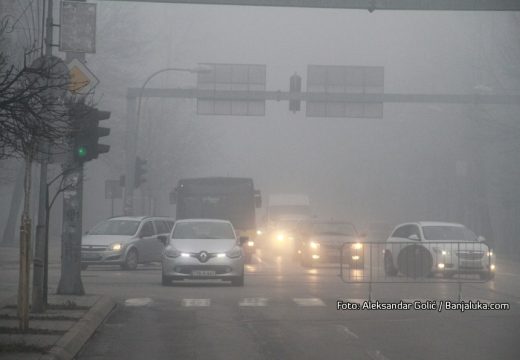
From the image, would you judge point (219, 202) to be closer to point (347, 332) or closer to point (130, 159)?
point (130, 159)

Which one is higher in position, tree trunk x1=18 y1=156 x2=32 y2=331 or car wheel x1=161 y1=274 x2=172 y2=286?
tree trunk x1=18 y1=156 x2=32 y2=331

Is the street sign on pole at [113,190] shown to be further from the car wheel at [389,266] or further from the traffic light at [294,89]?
the car wheel at [389,266]

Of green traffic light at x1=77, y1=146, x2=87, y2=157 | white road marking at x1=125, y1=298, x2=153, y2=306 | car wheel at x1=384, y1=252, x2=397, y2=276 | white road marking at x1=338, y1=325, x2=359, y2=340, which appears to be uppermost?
green traffic light at x1=77, y1=146, x2=87, y2=157

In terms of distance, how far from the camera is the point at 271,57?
13488cm

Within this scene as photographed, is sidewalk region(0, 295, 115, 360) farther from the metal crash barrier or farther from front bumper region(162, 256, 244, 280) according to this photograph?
the metal crash barrier

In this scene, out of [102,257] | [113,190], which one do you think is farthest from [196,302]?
[113,190]

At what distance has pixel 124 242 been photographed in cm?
3356

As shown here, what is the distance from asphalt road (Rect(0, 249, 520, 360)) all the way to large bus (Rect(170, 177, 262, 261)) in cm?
1352

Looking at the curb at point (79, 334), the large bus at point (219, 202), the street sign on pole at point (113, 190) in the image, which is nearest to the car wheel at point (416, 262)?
the curb at point (79, 334)

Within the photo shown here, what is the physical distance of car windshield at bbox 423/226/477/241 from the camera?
30261mm

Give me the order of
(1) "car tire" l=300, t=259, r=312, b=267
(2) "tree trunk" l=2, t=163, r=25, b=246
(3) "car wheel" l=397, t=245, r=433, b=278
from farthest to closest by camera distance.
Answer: (2) "tree trunk" l=2, t=163, r=25, b=246 → (1) "car tire" l=300, t=259, r=312, b=267 → (3) "car wheel" l=397, t=245, r=433, b=278

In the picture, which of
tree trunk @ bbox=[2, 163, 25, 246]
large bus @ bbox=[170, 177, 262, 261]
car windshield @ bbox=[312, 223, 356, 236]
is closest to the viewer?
car windshield @ bbox=[312, 223, 356, 236]

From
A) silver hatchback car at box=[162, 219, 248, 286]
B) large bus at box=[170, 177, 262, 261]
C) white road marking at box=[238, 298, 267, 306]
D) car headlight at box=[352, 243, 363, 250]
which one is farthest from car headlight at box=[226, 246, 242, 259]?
large bus at box=[170, 177, 262, 261]

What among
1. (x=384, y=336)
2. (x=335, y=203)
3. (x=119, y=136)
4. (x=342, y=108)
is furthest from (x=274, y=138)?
(x=384, y=336)
